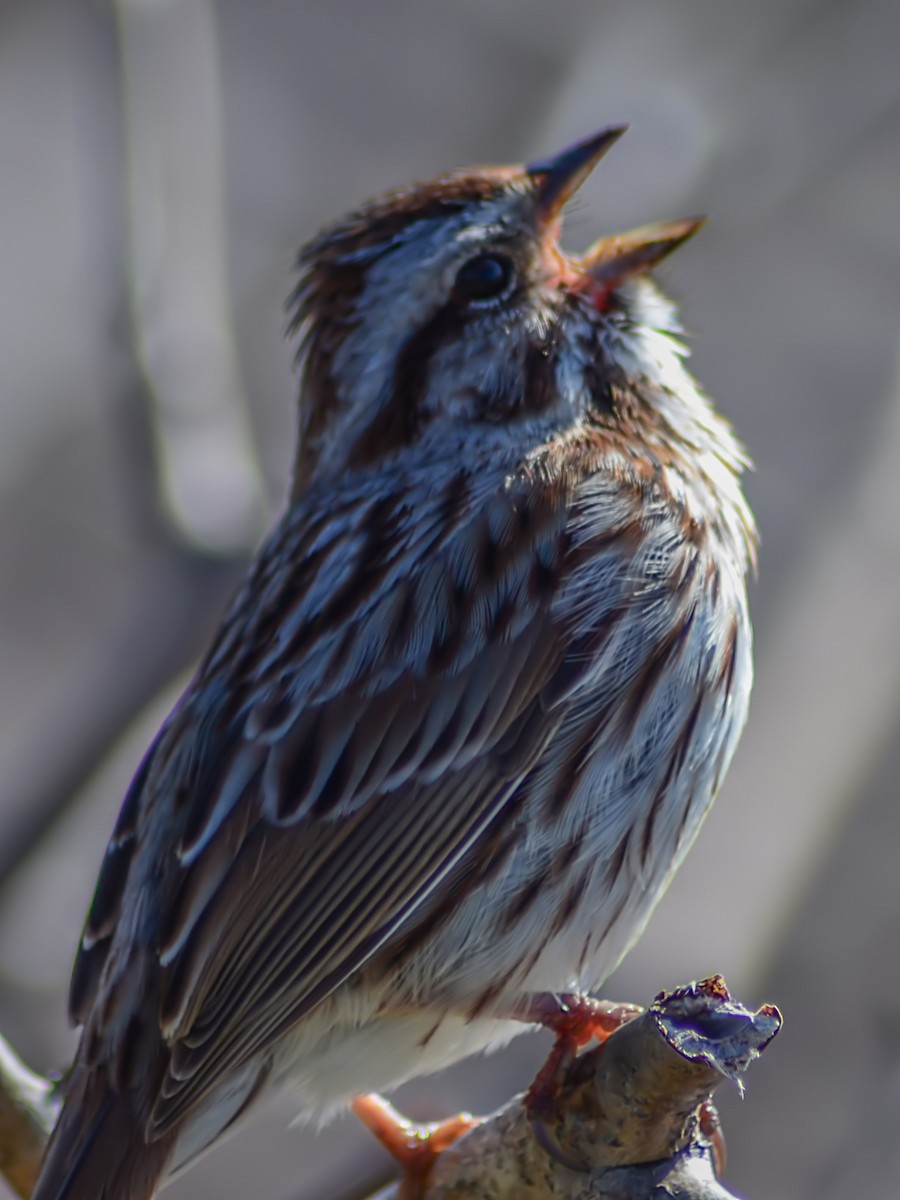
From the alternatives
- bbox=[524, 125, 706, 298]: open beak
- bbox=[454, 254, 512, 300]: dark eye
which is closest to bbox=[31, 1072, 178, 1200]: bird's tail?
bbox=[454, 254, 512, 300]: dark eye

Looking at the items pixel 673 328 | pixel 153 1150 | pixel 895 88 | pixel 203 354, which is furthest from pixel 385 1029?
pixel 895 88

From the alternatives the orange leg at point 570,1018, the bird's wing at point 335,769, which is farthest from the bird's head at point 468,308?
the orange leg at point 570,1018

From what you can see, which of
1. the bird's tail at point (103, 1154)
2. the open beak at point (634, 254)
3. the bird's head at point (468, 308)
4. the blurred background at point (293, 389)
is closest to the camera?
the bird's tail at point (103, 1154)

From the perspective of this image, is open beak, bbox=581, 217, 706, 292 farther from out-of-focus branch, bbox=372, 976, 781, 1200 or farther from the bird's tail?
the bird's tail

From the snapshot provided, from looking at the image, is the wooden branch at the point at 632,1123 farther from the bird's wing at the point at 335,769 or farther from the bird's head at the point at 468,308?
the bird's head at the point at 468,308

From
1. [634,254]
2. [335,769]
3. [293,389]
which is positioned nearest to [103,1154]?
[335,769]

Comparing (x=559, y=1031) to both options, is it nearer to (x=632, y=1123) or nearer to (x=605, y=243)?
(x=632, y=1123)

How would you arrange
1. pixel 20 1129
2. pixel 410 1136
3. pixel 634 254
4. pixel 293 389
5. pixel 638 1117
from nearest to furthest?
pixel 638 1117 → pixel 20 1129 → pixel 410 1136 → pixel 634 254 → pixel 293 389
